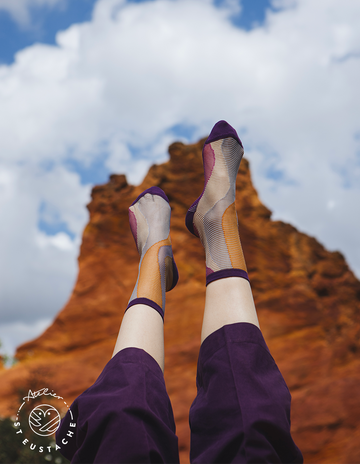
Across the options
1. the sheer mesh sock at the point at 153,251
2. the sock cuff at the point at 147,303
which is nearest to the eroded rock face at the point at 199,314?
the sheer mesh sock at the point at 153,251

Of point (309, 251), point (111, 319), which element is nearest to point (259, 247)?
point (309, 251)

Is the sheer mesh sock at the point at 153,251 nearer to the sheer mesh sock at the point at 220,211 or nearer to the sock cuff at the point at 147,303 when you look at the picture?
the sock cuff at the point at 147,303

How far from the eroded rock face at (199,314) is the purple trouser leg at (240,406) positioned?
116 inches

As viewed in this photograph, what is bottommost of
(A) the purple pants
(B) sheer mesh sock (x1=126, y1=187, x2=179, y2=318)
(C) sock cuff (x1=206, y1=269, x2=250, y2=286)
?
(A) the purple pants

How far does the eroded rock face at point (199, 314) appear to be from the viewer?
3654 millimetres

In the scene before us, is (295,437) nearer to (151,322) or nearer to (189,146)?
(151,322)

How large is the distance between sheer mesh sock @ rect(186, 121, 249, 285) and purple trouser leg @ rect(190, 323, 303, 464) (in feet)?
1.03

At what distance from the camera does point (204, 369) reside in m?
1.05

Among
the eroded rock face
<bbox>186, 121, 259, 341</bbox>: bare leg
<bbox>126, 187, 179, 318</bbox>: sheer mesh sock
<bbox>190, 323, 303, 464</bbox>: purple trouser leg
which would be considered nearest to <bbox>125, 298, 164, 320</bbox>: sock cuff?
<bbox>126, 187, 179, 318</bbox>: sheer mesh sock

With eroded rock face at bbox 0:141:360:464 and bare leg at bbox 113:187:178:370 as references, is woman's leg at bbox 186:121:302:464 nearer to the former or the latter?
bare leg at bbox 113:187:178:370

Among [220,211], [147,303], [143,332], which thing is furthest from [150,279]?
[220,211]

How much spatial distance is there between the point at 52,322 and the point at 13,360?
81 cm

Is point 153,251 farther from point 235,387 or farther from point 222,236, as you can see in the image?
point 235,387

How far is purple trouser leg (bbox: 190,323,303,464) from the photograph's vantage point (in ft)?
2.76
